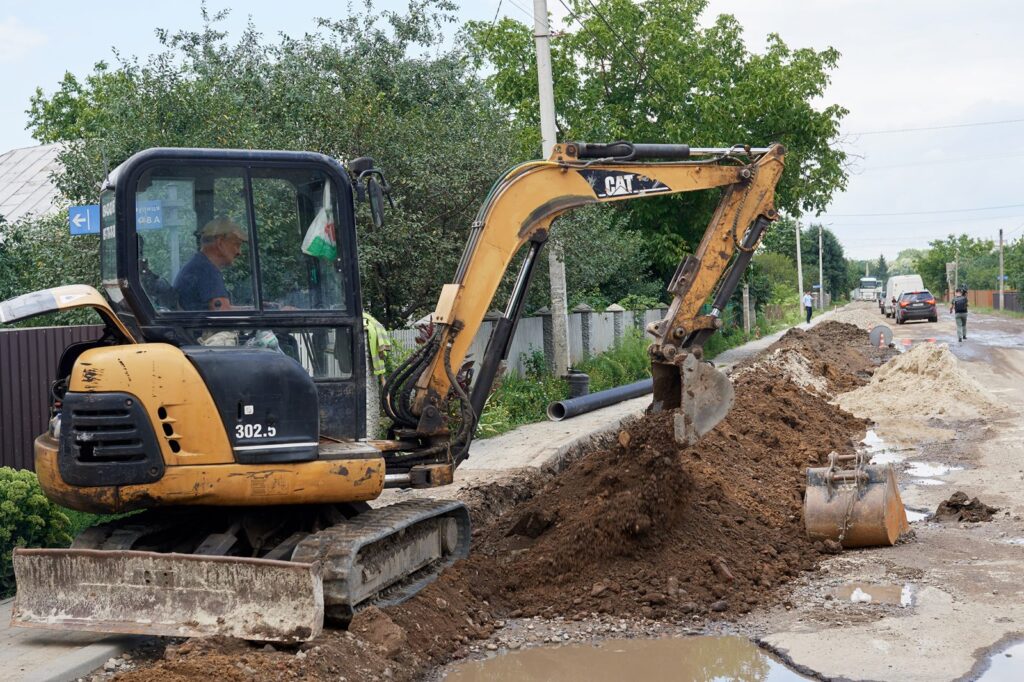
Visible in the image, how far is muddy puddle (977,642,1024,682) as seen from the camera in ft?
20.3

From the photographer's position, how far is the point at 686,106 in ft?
101

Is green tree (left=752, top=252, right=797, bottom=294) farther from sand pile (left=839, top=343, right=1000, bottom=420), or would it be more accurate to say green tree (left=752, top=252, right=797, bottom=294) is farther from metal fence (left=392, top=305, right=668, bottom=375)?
sand pile (left=839, top=343, right=1000, bottom=420)

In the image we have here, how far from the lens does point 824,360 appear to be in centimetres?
2670

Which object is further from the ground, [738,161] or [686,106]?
[686,106]

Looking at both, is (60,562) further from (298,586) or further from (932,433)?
(932,433)

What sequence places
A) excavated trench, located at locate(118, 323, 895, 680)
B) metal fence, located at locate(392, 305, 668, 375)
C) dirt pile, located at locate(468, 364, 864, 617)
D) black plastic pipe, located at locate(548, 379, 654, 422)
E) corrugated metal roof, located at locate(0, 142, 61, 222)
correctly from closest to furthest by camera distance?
excavated trench, located at locate(118, 323, 895, 680) < dirt pile, located at locate(468, 364, 864, 617) < metal fence, located at locate(392, 305, 668, 375) < black plastic pipe, located at locate(548, 379, 654, 422) < corrugated metal roof, located at locate(0, 142, 61, 222)

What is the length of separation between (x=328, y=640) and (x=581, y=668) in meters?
1.54

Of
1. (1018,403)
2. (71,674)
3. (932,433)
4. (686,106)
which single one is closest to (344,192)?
(71,674)

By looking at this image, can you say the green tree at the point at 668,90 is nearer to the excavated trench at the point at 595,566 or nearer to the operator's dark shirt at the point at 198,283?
the excavated trench at the point at 595,566

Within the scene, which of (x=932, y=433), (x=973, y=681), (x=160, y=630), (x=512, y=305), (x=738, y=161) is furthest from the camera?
(x=932, y=433)

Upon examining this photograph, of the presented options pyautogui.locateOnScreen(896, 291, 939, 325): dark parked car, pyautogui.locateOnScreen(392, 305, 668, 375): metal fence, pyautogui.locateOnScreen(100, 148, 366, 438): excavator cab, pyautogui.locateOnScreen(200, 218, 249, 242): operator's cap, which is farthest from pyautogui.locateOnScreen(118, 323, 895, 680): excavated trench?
pyautogui.locateOnScreen(896, 291, 939, 325): dark parked car

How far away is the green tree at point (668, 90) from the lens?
30.4 meters

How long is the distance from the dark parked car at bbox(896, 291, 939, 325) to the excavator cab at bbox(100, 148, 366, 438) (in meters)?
47.4

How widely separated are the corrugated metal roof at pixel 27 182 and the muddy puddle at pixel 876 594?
22.5 metres
